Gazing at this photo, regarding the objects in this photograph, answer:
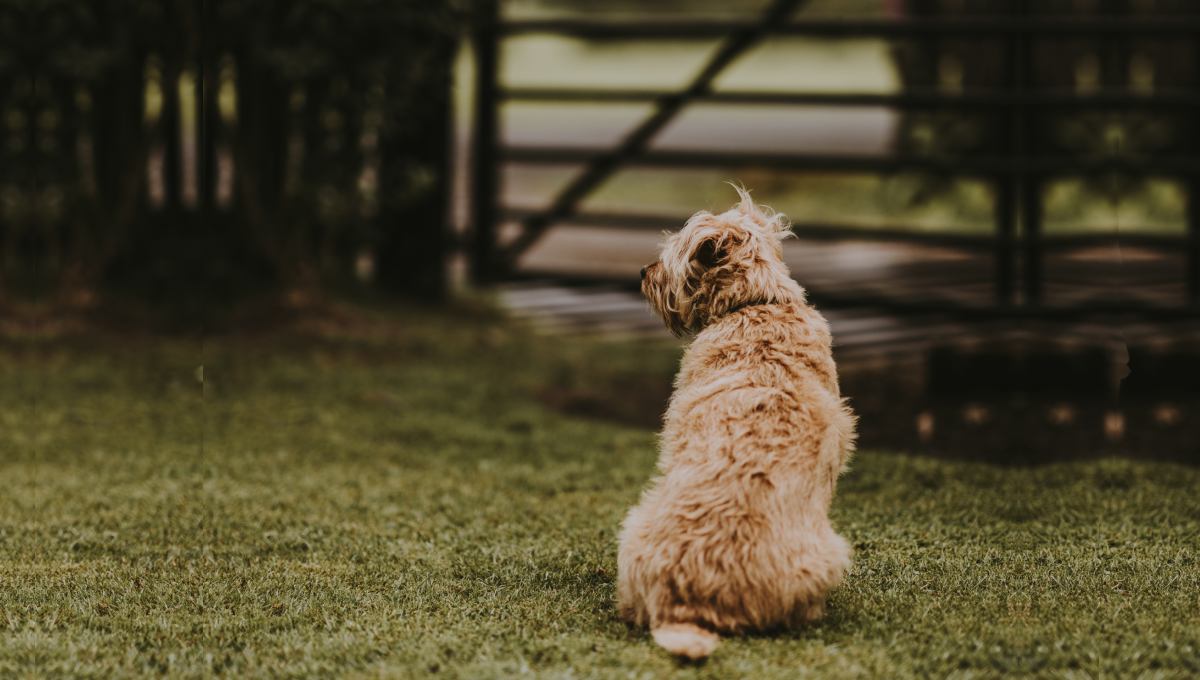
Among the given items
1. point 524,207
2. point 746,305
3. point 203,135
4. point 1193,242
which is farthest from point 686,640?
point 524,207

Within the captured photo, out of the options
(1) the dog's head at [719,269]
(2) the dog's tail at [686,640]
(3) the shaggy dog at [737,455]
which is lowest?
(2) the dog's tail at [686,640]

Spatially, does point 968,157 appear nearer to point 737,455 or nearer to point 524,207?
point 524,207

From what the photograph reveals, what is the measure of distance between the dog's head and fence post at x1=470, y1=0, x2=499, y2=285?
6798mm

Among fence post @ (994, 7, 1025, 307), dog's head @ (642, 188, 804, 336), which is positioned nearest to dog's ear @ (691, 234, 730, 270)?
dog's head @ (642, 188, 804, 336)

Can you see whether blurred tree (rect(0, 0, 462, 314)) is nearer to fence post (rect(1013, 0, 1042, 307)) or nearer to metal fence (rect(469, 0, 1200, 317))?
metal fence (rect(469, 0, 1200, 317))

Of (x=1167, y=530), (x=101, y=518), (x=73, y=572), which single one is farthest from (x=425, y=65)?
(x=1167, y=530)

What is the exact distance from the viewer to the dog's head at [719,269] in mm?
3973

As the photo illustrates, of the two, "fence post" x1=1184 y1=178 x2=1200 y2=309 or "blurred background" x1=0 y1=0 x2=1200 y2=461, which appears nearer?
"blurred background" x1=0 y1=0 x2=1200 y2=461

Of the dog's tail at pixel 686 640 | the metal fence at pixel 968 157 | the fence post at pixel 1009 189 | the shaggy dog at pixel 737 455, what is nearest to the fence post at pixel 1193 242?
the metal fence at pixel 968 157

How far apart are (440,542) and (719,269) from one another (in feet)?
5.63

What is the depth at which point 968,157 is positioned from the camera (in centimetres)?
951

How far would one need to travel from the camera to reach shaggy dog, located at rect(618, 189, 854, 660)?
3.56m

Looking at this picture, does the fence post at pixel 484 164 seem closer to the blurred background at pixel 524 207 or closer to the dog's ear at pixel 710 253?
the blurred background at pixel 524 207

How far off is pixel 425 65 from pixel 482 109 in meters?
1.37
